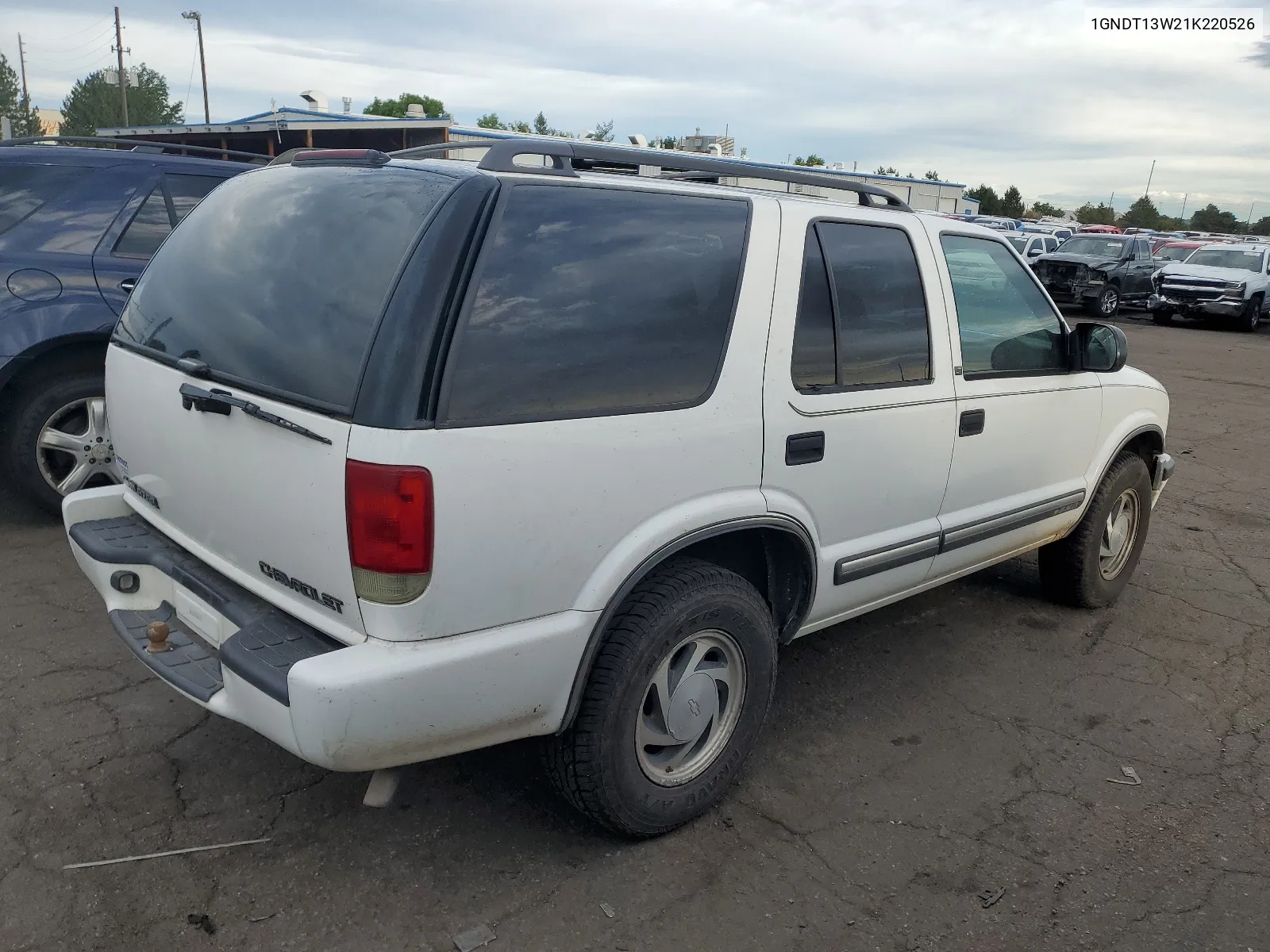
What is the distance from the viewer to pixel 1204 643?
15.3 ft

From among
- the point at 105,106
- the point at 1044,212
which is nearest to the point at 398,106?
the point at 105,106

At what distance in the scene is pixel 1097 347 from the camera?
4.32 metres

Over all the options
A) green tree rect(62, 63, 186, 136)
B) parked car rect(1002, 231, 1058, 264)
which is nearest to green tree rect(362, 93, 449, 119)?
green tree rect(62, 63, 186, 136)

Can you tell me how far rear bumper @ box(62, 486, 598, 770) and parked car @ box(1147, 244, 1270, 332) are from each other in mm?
22742

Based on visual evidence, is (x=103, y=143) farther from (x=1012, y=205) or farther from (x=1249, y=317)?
(x=1012, y=205)

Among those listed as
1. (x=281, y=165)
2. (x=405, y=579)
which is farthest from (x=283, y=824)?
(x=281, y=165)

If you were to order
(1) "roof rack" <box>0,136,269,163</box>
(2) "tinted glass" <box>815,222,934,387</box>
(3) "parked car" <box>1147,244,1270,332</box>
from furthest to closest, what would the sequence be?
(3) "parked car" <box>1147,244,1270,332</box> < (1) "roof rack" <box>0,136,269,163</box> < (2) "tinted glass" <box>815,222,934,387</box>

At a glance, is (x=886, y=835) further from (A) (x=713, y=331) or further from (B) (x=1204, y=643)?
(B) (x=1204, y=643)

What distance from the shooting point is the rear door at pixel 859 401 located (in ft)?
10.0

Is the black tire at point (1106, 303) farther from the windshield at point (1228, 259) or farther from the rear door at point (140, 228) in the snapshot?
the rear door at point (140, 228)

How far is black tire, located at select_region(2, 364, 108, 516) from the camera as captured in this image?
492 cm

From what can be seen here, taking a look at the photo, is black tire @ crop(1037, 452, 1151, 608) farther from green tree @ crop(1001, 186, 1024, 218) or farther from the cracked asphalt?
green tree @ crop(1001, 186, 1024, 218)

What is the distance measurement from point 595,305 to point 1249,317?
23029 millimetres

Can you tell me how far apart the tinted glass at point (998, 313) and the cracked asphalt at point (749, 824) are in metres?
1.30
